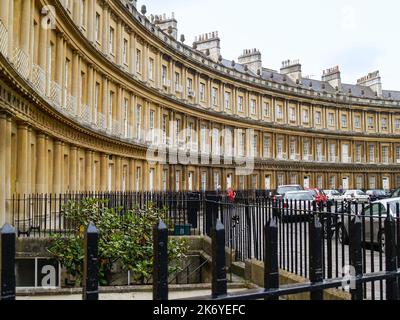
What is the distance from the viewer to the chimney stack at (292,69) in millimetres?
61188

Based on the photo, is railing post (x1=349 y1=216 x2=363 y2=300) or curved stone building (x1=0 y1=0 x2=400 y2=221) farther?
curved stone building (x1=0 y1=0 x2=400 y2=221)

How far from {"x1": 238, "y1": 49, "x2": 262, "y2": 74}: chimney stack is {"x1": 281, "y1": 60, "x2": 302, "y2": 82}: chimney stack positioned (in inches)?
273

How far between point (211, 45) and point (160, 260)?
50.0 metres

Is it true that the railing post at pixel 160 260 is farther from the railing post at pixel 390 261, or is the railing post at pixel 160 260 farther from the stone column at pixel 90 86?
the stone column at pixel 90 86

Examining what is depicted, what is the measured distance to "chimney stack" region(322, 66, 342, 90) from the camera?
65.1 m

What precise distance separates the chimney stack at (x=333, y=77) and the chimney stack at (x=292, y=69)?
654 centimetres

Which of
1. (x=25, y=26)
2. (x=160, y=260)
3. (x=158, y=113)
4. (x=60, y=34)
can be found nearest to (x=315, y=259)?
(x=160, y=260)

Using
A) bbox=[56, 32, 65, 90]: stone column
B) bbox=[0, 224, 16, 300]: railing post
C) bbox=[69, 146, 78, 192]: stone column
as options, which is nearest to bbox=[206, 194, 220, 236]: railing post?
bbox=[0, 224, 16, 300]: railing post

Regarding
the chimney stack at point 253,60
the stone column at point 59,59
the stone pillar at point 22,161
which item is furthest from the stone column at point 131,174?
the chimney stack at point 253,60

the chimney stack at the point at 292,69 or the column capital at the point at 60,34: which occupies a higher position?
the chimney stack at the point at 292,69

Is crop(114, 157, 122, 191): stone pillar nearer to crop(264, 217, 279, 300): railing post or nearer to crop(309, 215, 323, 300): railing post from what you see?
crop(309, 215, 323, 300): railing post

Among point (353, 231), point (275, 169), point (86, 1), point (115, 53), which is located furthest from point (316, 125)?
point (353, 231)

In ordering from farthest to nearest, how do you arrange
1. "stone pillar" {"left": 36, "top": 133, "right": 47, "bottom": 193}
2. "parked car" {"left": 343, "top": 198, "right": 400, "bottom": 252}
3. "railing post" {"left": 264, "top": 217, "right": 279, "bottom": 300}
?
"stone pillar" {"left": 36, "top": 133, "right": 47, "bottom": 193}
"parked car" {"left": 343, "top": 198, "right": 400, "bottom": 252}
"railing post" {"left": 264, "top": 217, "right": 279, "bottom": 300}

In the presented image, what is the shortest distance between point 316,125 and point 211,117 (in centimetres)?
1942
